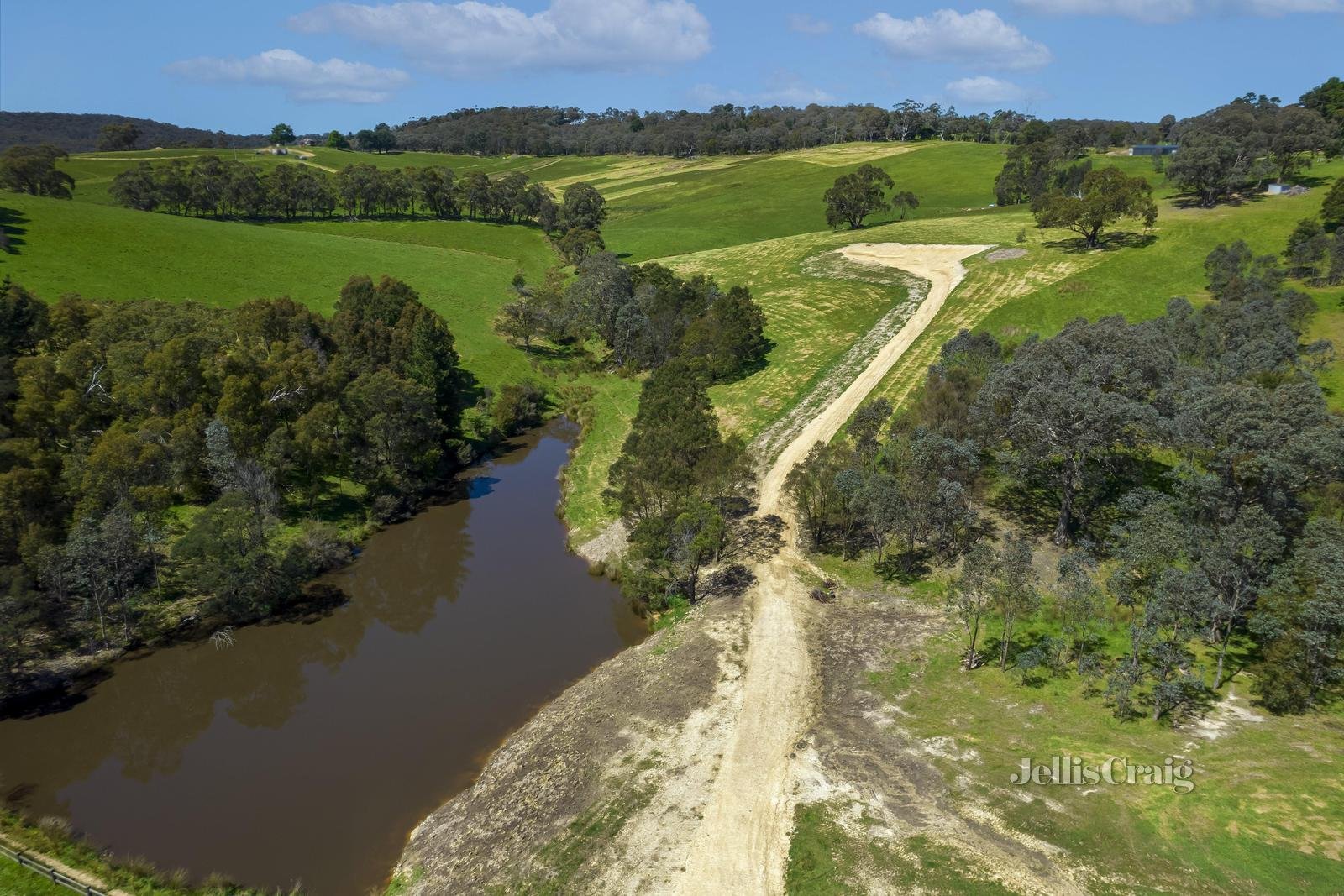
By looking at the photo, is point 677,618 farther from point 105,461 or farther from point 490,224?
point 490,224


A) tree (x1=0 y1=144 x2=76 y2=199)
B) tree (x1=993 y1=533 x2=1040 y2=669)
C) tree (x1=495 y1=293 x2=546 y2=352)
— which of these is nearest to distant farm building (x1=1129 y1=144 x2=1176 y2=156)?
tree (x1=495 y1=293 x2=546 y2=352)

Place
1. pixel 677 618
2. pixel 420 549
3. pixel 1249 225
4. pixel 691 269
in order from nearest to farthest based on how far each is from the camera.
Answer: pixel 677 618
pixel 420 549
pixel 1249 225
pixel 691 269

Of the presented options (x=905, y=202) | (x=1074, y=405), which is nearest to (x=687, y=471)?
(x=1074, y=405)

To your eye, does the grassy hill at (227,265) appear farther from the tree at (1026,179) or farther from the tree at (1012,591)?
the tree at (1026,179)

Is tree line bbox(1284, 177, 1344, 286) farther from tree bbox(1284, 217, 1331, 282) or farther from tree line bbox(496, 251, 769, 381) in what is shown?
tree line bbox(496, 251, 769, 381)

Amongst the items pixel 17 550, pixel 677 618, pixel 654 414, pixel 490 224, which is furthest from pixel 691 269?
pixel 17 550

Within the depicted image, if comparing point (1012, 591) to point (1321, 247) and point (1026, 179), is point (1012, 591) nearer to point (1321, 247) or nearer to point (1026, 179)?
point (1321, 247)

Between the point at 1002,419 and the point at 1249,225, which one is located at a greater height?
the point at 1249,225
